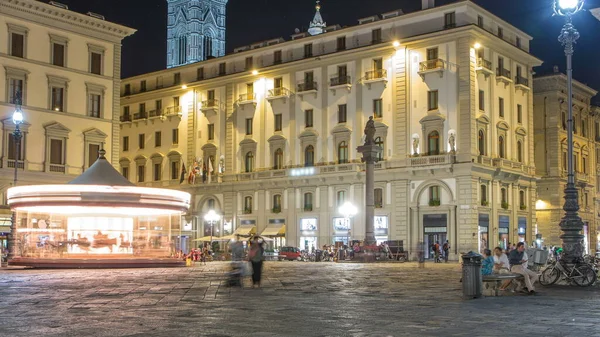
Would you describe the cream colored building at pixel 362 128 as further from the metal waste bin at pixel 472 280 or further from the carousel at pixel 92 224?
the metal waste bin at pixel 472 280

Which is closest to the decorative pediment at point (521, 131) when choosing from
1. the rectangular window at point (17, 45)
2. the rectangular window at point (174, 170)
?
the rectangular window at point (174, 170)

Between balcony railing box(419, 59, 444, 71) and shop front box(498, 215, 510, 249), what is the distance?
11.6 metres

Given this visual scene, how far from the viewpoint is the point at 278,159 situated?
210 feet

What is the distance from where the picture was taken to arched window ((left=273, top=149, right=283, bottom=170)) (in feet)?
210

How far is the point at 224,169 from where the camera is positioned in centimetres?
6712

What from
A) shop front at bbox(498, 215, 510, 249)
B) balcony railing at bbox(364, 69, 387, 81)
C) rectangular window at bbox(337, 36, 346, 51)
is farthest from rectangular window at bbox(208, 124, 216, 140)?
shop front at bbox(498, 215, 510, 249)

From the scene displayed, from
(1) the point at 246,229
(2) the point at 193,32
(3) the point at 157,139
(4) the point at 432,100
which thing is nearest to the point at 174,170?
(3) the point at 157,139

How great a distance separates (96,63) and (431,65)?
22.7 meters

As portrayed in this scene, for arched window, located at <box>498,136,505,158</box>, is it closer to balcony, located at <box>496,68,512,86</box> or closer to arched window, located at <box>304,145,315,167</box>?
balcony, located at <box>496,68,512,86</box>

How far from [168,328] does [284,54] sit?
53026 millimetres

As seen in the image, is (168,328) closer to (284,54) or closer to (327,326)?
(327,326)

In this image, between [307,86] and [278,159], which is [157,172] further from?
[307,86]

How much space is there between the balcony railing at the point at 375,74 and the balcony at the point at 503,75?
7969mm

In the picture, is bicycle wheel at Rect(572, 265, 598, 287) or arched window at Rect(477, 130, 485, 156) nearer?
bicycle wheel at Rect(572, 265, 598, 287)
